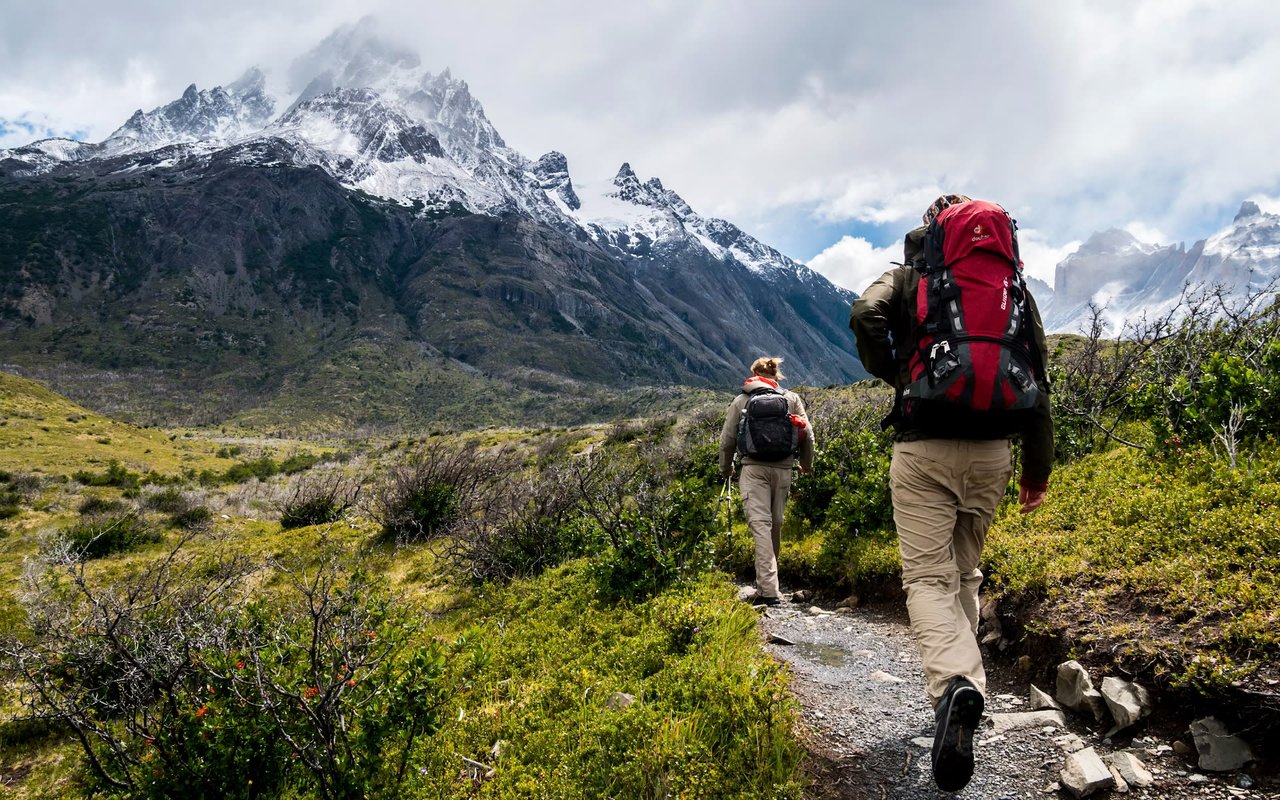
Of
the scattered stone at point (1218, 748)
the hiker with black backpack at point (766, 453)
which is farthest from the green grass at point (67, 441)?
the scattered stone at point (1218, 748)

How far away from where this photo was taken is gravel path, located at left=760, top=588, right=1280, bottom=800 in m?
2.76

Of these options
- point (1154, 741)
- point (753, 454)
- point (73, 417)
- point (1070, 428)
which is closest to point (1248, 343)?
point (1070, 428)

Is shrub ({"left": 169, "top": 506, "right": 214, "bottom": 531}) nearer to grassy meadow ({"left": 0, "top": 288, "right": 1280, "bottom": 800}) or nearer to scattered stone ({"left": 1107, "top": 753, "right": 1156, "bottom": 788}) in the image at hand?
grassy meadow ({"left": 0, "top": 288, "right": 1280, "bottom": 800})

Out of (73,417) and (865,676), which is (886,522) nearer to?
(865,676)

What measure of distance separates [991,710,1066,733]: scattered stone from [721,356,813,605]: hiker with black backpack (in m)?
2.80

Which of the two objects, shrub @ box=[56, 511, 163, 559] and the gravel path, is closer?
the gravel path

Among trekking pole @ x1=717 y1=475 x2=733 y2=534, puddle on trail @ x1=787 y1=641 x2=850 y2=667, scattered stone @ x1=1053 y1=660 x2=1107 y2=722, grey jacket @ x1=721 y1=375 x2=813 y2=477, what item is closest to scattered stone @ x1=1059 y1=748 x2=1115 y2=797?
scattered stone @ x1=1053 y1=660 x2=1107 y2=722

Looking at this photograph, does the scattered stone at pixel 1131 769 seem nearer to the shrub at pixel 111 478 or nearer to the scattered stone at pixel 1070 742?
the scattered stone at pixel 1070 742

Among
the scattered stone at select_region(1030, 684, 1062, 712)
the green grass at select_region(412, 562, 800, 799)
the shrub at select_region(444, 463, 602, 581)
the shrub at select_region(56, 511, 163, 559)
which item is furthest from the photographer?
the shrub at select_region(56, 511, 163, 559)

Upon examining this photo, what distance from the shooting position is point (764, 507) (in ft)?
20.5

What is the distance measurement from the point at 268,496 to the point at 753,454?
23.2m

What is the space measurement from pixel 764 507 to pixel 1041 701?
3.00m

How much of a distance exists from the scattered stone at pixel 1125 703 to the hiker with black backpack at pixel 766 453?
318 centimetres

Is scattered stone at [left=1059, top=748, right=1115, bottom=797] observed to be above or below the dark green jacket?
below
